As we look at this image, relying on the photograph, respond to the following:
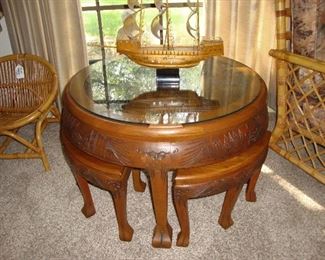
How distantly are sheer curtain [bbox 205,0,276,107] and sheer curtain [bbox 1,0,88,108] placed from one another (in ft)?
3.32

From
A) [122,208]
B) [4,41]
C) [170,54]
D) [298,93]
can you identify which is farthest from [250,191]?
[4,41]

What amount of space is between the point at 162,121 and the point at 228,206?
59 centimetres

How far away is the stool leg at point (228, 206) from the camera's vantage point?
1443mm

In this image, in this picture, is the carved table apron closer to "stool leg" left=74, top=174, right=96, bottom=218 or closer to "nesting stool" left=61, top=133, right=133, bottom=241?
"nesting stool" left=61, top=133, right=133, bottom=241

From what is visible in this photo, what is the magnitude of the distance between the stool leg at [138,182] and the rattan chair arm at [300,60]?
1045mm

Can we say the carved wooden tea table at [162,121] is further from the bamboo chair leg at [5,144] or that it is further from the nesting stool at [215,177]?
the bamboo chair leg at [5,144]

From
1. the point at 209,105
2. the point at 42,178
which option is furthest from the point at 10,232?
the point at 209,105

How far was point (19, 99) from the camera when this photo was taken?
230cm

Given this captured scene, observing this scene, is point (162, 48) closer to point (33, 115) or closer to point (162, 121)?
point (162, 121)

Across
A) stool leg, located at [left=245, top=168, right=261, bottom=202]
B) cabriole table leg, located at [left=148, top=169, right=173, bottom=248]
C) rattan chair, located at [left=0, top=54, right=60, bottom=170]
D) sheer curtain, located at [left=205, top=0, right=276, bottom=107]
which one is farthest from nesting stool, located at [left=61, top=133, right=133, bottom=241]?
sheer curtain, located at [left=205, top=0, right=276, bottom=107]

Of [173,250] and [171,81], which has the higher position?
[171,81]

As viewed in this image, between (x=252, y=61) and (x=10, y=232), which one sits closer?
(x=10, y=232)

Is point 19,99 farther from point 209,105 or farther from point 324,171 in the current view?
point 324,171

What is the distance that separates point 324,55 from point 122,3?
64.6 inches
